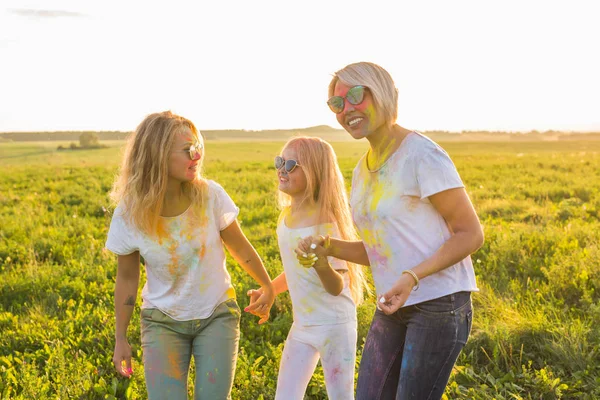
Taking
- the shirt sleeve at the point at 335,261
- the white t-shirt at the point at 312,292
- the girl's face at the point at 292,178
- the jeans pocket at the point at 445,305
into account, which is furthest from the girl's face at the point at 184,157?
the jeans pocket at the point at 445,305

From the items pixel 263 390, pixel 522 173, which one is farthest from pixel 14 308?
pixel 522 173

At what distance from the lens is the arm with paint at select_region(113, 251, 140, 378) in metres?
3.71

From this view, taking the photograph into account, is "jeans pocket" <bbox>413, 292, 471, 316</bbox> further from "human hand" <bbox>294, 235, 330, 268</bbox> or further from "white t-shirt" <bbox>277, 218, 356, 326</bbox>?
"white t-shirt" <bbox>277, 218, 356, 326</bbox>

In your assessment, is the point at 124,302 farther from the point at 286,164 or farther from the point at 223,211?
the point at 286,164

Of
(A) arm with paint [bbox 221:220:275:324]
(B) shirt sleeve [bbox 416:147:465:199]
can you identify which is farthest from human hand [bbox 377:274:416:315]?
(A) arm with paint [bbox 221:220:275:324]

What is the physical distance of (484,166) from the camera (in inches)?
784

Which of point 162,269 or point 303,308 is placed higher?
point 162,269

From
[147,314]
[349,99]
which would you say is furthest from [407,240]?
[147,314]

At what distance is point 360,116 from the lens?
297 cm

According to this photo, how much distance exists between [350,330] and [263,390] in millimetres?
1303

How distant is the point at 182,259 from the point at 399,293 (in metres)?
1.62

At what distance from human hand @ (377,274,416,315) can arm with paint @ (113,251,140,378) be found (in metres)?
1.93

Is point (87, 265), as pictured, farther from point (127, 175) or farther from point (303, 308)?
point (303, 308)

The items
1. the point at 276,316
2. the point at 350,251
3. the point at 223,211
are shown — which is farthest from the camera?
the point at 276,316
